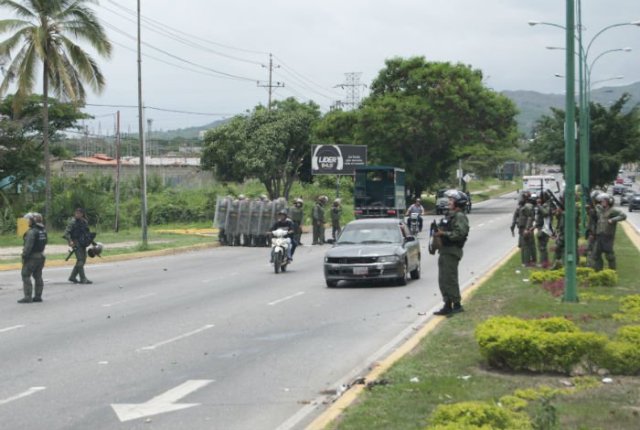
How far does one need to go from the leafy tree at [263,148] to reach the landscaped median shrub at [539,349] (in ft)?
168

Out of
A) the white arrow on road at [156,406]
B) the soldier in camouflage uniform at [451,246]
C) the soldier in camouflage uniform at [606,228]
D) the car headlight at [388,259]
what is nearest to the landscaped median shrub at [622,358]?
the white arrow on road at [156,406]

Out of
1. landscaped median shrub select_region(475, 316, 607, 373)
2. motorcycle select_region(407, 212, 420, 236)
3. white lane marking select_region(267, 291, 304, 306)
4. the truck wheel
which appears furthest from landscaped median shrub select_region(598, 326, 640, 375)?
motorcycle select_region(407, 212, 420, 236)

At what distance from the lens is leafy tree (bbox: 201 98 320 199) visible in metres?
61.6

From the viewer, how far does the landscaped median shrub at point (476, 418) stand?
261 inches

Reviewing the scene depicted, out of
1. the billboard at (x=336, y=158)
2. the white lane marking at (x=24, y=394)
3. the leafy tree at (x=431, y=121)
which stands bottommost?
the white lane marking at (x=24, y=394)

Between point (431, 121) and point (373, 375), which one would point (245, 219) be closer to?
point (373, 375)

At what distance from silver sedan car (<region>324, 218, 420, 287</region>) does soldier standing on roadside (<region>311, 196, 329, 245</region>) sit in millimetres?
14334

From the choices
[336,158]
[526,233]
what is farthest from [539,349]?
[336,158]

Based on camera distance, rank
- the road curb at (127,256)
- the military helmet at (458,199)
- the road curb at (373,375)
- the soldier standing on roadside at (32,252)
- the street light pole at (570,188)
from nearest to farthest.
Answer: the road curb at (373,375), the military helmet at (458,199), the street light pole at (570,188), the soldier standing on roadside at (32,252), the road curb at (127,256)

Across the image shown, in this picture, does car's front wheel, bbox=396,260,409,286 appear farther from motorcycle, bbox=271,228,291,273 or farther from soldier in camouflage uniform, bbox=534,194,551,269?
motorcycle, bbox=271,228,291,273

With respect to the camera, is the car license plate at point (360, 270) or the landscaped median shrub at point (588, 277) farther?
the car license plate at point (360, 270)

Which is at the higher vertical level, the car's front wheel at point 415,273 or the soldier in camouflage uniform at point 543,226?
the soldier in camouflage uniform at point 543,226

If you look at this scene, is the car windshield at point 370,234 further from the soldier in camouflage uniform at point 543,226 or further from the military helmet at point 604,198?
the military helmet at point 604,198

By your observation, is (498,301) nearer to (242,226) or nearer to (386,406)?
(386,406)
